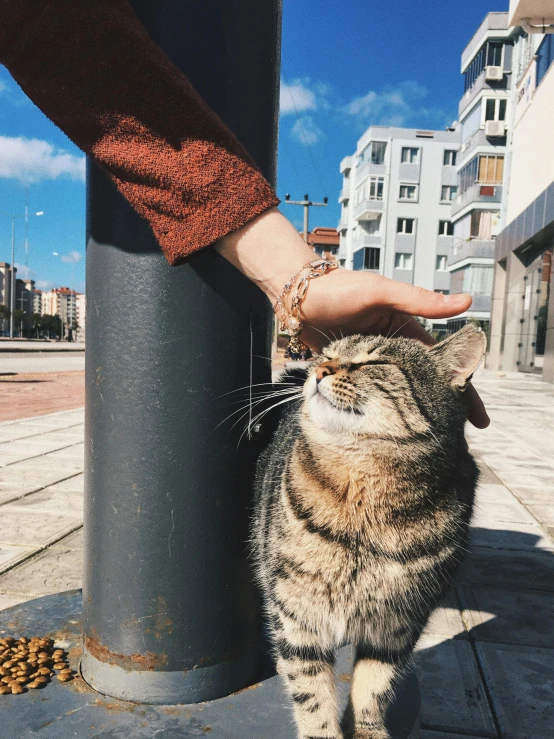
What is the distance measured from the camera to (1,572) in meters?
2.82

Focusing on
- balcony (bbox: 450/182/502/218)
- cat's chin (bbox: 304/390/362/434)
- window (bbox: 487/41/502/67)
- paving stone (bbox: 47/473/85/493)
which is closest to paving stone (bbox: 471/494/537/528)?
cat's chin (bbox: 304/390/362/434)

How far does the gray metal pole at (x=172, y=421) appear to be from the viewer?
1541 millimetres

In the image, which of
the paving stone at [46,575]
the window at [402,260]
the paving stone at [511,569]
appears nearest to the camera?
the paving stone at [46,575]

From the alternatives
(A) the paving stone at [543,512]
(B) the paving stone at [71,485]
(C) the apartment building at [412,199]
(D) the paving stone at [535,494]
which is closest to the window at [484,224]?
(C) the apartment building at [412,199]

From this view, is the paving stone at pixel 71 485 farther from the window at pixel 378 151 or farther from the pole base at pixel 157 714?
the window at pixel 378 151

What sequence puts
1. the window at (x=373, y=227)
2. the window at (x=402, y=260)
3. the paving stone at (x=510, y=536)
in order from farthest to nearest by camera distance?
1. the window at (x=373, y=227)
2. the window at (x=402, y=260)
3. the paving stone at (x=510, y=536)

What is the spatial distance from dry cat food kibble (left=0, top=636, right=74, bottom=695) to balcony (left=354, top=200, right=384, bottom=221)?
46.0 meters

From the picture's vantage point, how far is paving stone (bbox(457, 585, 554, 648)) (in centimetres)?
239

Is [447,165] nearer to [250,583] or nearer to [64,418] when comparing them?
[64,418]

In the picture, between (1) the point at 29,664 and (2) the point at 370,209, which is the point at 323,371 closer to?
(1) the point at 29,664


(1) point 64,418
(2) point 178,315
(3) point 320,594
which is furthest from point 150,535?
(1) point 64,418

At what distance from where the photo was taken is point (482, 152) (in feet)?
102

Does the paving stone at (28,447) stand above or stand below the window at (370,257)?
below

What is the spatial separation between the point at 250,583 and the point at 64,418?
6.67 metres
